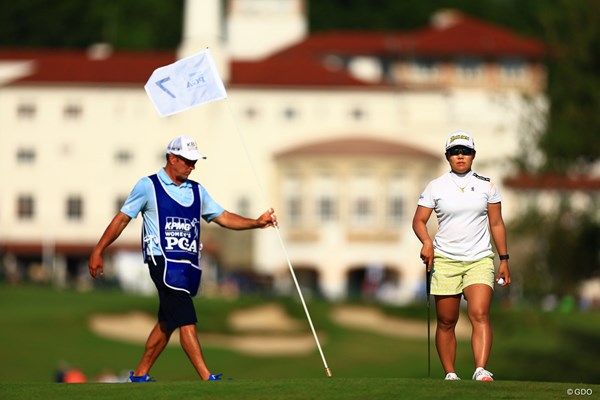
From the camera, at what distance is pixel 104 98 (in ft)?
392

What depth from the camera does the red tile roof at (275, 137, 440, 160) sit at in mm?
115875

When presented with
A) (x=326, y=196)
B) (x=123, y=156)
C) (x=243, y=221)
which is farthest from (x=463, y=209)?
(x=123, y=156)

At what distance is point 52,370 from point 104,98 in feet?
200

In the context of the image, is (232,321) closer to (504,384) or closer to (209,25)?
(209,25)

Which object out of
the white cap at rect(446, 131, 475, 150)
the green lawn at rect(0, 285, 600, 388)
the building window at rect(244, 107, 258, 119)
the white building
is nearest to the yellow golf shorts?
the white cap at rect(446, 131, 475, 150)

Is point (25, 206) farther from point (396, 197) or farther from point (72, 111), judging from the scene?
point (396, 197)

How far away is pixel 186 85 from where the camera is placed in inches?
744

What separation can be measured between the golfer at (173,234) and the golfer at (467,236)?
2.03 meters

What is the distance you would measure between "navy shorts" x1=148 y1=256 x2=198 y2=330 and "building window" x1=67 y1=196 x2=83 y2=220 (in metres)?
101

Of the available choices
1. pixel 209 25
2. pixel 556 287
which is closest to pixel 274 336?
pixel 556 287

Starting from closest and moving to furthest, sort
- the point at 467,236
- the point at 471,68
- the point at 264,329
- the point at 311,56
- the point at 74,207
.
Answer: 1. the point at 467,236
2. the point at 264,329
3. the point at 74,207
4. the point at 311,56
5. the point at 471,68

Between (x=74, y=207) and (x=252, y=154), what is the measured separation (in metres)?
11.3

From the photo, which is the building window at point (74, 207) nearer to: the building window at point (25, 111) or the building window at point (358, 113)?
the building window at point (25, 111)

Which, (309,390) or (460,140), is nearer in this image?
(309,390)
